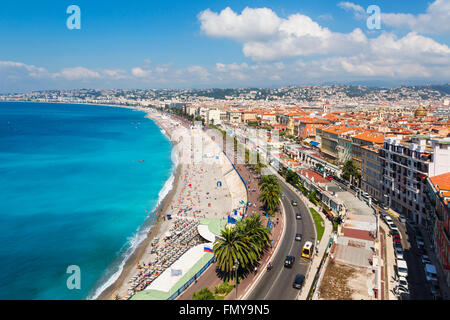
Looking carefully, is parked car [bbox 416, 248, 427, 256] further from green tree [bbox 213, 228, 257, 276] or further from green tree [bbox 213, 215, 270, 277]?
green tree [bbox 213, 228, 257, 276]

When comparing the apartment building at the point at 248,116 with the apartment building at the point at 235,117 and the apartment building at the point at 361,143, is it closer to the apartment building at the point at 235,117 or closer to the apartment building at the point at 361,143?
→ the apartment building at the point at 235,117

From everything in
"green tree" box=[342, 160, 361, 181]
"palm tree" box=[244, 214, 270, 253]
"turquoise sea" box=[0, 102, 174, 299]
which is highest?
"green tree" box=[342, 160, 361, 181]

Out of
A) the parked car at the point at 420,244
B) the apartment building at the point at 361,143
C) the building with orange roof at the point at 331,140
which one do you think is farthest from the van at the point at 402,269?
the building with orange roof at the point at 331,140

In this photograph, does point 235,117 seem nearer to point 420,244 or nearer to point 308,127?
point 308,127

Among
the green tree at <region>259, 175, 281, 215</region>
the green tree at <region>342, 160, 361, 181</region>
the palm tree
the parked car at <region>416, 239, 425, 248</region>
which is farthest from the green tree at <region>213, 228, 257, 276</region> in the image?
the green tree at <region>342, 160, 361, 181</region>
